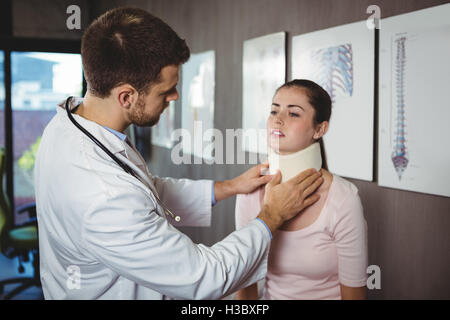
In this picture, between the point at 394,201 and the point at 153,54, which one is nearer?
the point at 153,54

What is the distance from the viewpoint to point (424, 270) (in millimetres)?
1636

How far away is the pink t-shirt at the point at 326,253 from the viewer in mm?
1348

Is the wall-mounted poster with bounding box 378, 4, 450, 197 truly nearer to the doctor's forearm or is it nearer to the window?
the doctor's forearm

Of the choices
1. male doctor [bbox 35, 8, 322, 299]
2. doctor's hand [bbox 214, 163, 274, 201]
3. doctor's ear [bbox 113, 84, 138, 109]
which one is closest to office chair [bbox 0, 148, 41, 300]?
male doctor [bbox 35, 8, 322, 299]

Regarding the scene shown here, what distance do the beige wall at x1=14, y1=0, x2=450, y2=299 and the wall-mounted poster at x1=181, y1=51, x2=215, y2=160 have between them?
8 cm

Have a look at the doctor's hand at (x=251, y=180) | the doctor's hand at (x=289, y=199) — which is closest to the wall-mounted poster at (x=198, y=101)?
the doctor's hand at (x=251, y=180)

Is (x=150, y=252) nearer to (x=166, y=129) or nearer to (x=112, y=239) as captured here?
(x=112, y=239)

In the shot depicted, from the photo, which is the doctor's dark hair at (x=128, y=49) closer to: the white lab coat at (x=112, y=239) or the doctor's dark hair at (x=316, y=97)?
the white lab coat at (x=112, y=239)

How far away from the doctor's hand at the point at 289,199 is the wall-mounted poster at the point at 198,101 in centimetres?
186

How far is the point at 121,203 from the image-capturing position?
3.51 ft

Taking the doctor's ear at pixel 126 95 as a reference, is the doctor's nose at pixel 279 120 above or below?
below
